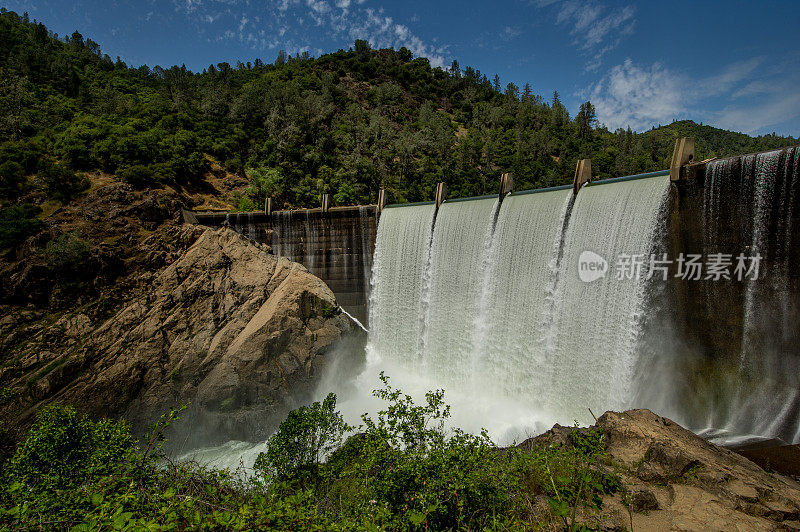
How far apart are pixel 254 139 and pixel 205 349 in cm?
2811

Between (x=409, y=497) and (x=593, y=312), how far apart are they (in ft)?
33.9

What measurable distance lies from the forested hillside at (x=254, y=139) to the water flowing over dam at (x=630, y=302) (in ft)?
66.0

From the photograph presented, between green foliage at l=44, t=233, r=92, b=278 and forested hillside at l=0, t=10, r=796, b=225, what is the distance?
359cm

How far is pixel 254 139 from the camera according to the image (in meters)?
38.7

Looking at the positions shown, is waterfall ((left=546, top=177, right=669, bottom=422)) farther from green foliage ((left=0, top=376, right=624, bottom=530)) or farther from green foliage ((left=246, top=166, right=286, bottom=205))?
green foliage ((left=246, top=166, right=286, bottom=205))

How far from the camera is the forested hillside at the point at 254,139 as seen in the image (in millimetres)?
24984

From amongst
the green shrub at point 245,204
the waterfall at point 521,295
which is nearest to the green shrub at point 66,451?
the waterfall at point 521,295

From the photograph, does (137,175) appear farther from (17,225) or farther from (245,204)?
(245,204)

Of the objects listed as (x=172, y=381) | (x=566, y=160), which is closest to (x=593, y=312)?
(x=172, y=381)

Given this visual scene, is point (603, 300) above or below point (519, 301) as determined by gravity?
above

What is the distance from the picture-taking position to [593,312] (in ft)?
42.8
